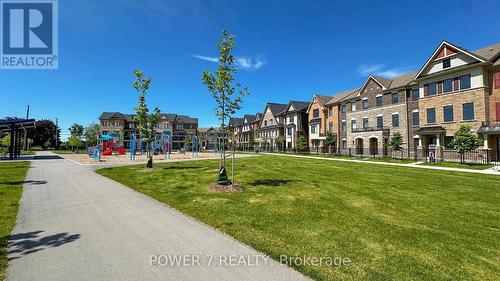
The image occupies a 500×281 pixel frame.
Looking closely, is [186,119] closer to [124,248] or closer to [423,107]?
[423,107]

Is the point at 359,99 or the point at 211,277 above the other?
the point at 359,99

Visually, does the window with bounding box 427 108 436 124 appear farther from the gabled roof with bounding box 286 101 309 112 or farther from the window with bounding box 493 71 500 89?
the gabled roof with bounding box 286 101 309 112

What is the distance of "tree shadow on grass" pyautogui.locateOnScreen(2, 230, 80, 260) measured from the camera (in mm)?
5004

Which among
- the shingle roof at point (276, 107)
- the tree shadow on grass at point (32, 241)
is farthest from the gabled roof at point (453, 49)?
the shingle roof at point (276, 107)

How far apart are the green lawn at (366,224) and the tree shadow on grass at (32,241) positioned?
3117mm

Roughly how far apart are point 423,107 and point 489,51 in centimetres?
830

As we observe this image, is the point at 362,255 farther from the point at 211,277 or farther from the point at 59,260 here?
the point at 59,260

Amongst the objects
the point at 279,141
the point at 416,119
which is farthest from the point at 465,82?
the point at 279,141

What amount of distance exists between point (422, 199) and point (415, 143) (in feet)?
94.1

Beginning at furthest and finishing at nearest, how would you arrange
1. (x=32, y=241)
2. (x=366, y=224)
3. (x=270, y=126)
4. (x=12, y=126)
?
1. (x=270, y=126)
2. (x=12, y=126)
3. (x=366, y=224)
4. (x=32, y=241)

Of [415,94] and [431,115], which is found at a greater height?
[415,94]

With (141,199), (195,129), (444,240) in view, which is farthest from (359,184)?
(195,129)

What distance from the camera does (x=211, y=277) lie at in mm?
4113

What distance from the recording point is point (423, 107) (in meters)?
32.6
